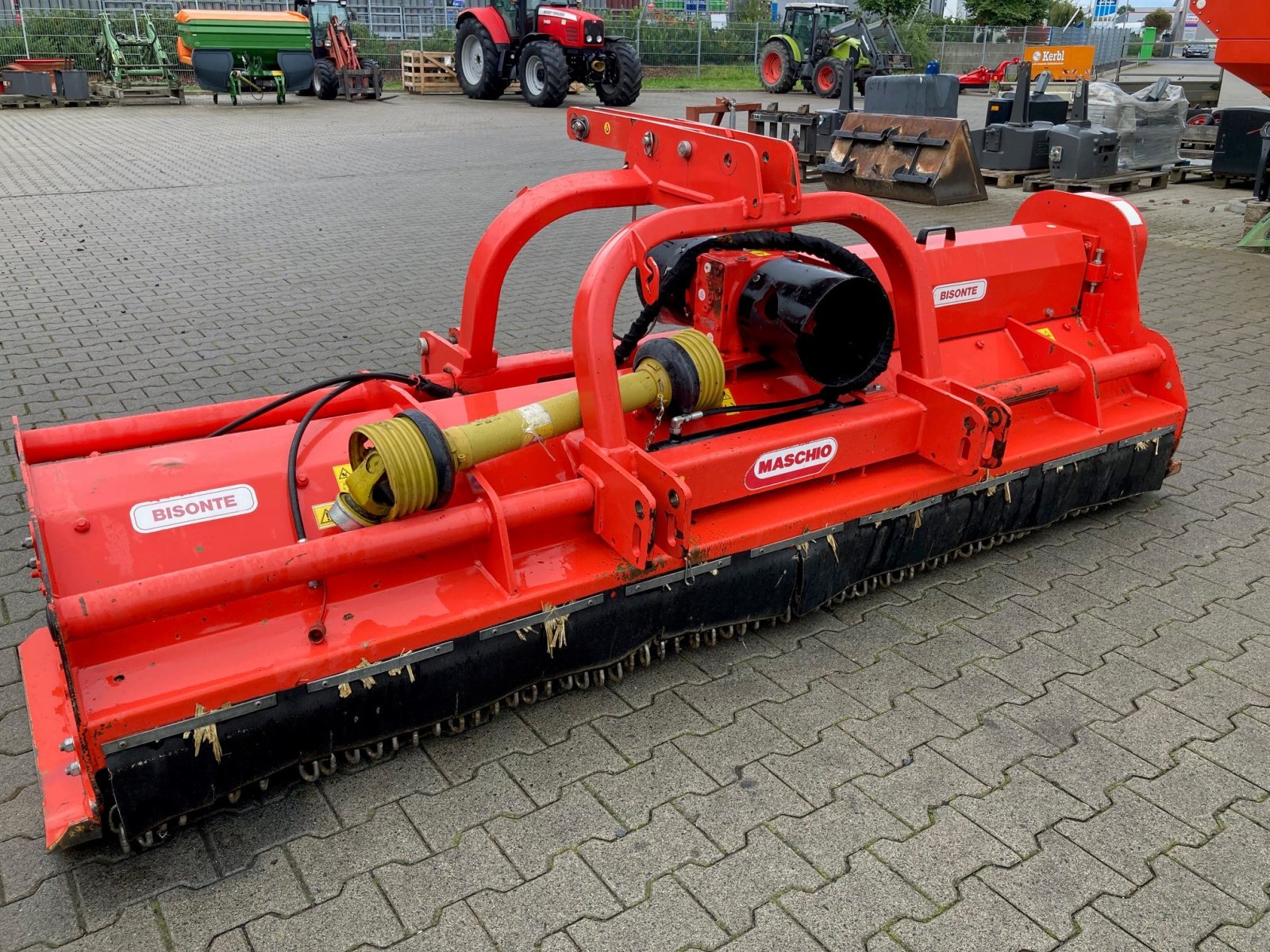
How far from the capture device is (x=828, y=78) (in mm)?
21375

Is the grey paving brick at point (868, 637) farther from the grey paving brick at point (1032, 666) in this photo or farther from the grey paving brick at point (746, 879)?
the grey paving brick at point (746, 879)

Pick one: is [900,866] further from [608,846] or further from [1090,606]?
[1090,606]

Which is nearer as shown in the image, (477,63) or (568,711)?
(568,711)

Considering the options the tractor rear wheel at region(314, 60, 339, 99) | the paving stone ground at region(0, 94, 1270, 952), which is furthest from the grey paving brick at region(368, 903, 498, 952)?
the tractor rear wheel at region(314, 60, 339, 99)

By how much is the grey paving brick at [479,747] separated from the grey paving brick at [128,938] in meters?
0.69

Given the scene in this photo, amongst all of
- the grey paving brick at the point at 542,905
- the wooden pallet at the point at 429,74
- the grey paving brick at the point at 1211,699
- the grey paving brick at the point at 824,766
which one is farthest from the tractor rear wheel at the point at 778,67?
the grey paving brick at the point at 542,905

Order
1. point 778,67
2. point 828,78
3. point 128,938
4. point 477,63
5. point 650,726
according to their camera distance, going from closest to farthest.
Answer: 1. point 128,938
2. point 650,726
3. point 477,63
4. point 828,78
5. point 778,67

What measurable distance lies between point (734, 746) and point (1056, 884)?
87 centimetres

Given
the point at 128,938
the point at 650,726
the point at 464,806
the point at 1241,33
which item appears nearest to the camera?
the point at 128,938

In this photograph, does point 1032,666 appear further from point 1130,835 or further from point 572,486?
point 572,486

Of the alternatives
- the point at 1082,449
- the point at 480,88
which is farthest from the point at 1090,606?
the point at 480,88

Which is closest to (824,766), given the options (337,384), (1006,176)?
(337,384)

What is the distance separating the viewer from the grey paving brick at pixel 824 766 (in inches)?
107

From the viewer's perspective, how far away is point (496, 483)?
3.09 meters
